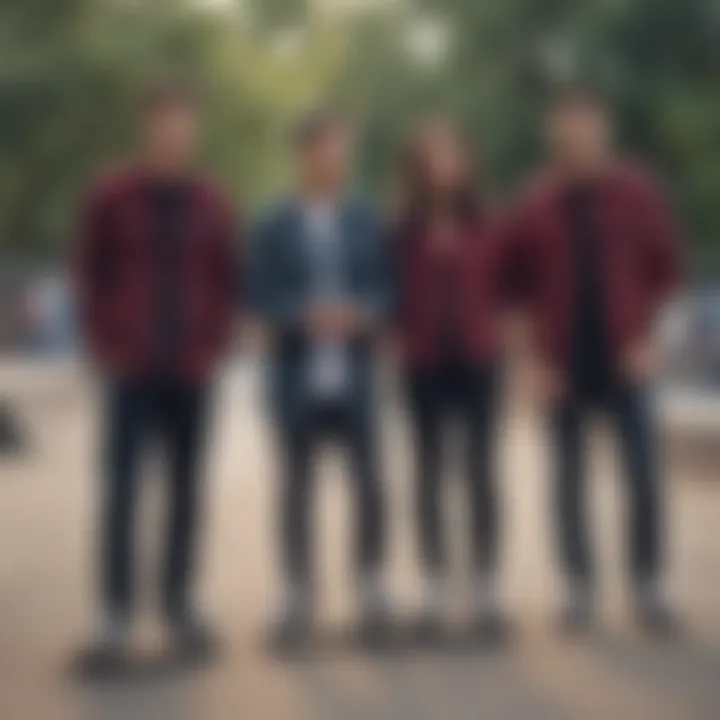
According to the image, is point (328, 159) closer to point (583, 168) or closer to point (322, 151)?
point (322, 151)

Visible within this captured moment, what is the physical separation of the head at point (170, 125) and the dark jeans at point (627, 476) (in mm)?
930

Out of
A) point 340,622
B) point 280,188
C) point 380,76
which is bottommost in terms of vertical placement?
point 340,622

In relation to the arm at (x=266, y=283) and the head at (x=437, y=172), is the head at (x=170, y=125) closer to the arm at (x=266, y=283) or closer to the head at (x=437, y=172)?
the arm at (x=266, y=283)

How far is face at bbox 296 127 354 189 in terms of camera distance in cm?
389

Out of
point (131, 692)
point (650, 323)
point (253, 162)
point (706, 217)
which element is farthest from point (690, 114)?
point (131, 692)

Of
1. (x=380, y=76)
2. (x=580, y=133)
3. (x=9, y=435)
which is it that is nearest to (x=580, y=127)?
(x=580, y=133)

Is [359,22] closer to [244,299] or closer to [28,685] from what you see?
[244,299]

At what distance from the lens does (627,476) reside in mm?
4242

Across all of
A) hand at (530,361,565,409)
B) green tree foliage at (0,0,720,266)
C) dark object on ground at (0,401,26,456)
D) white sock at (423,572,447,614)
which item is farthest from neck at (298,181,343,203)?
dark object on ground at (0,401,26,456)

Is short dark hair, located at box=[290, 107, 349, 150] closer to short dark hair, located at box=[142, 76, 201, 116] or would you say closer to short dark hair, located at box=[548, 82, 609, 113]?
short dark hair, located at box=[142, 76, 201, 116]

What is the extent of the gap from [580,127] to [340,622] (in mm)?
1074

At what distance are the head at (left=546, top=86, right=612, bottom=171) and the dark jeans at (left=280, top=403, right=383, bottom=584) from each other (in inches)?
25.1

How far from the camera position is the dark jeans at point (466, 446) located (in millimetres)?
4094

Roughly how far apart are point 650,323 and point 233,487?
292 centimetres
